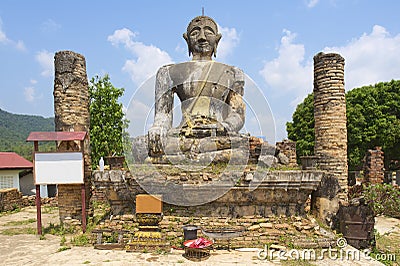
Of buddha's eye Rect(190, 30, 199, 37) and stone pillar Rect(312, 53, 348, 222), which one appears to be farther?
stone pillar Rect(312, 53, 348, 222)

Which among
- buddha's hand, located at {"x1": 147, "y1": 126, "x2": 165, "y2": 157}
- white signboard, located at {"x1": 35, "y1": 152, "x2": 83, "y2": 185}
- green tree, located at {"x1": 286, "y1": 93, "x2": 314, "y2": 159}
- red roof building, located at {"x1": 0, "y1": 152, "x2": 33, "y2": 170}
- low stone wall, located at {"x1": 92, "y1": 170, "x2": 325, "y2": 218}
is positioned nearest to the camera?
low stone wall, located at {"x1": 92, "y1": 170, "x2": 325, "y2": 218}

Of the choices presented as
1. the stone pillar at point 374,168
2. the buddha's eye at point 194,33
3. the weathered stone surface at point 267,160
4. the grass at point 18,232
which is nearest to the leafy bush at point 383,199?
the weathered stone surface at point 267,160

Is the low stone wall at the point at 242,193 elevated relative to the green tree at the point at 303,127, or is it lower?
lower

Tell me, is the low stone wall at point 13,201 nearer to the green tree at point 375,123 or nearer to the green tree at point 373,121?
the green tree at point 373,121

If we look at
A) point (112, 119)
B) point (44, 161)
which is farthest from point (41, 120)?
point (44, 161)

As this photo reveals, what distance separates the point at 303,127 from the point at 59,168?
2193 centimetres

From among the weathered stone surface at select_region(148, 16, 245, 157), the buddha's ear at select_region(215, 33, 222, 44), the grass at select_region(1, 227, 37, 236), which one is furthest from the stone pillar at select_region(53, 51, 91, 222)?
the buddha's ear at select_region(215, 33, 222, 44)

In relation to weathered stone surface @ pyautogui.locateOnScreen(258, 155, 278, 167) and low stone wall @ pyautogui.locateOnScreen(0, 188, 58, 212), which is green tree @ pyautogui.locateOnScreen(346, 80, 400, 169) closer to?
weathered stone surface @ pyautogui.locateOnScreen(258, 155, 278, 167)

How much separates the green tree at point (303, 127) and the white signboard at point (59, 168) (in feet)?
65.3

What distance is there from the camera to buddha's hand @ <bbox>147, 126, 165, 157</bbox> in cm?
795

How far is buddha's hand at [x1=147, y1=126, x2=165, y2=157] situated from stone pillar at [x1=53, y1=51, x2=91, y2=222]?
8.97ft

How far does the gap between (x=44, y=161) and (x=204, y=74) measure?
4283 mm

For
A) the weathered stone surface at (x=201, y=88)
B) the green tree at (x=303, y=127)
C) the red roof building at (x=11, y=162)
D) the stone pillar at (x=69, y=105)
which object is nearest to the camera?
the weathered stone surface at (x=201, y=88)

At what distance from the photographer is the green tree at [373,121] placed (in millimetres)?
23641
